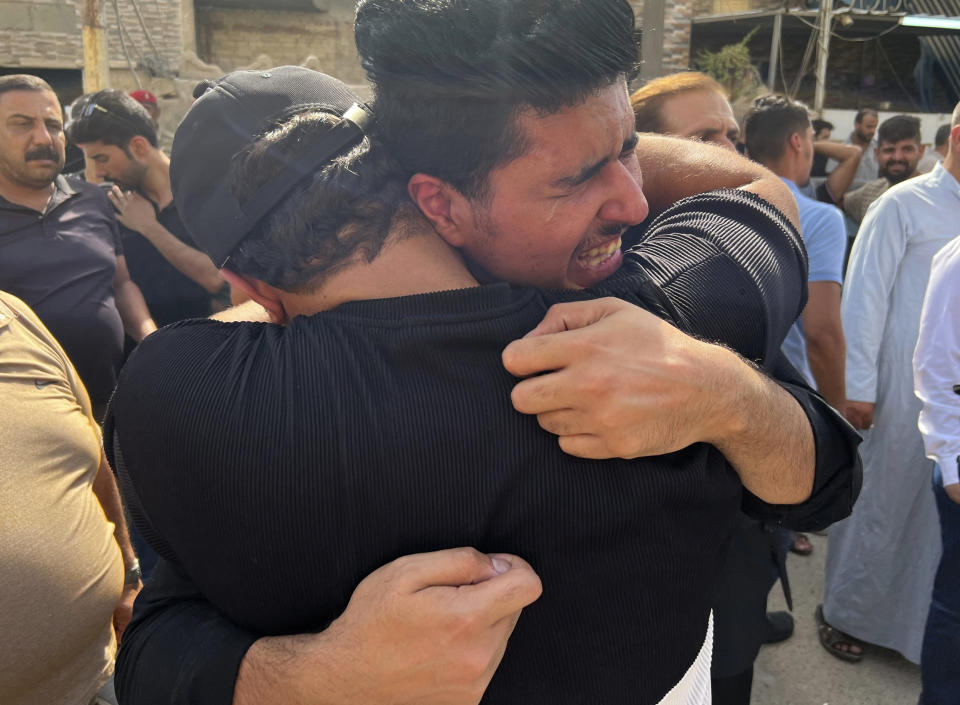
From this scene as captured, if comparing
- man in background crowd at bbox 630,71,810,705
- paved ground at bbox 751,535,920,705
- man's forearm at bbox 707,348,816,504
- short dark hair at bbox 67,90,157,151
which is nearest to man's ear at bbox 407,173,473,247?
man's forearm at bbox 707,348,816,504

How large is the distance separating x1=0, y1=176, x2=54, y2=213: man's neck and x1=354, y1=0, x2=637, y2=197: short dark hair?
2.92m

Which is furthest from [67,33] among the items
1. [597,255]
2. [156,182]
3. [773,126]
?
[597,255]

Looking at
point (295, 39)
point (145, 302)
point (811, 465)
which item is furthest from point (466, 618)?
point (295, 39)

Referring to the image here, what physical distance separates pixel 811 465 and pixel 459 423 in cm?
61

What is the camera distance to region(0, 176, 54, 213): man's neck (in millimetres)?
3297

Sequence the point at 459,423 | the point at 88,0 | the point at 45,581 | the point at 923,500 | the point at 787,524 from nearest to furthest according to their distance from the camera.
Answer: the point at 459,423 → the point at 787,524 → the point at 45,581 → the point at 923,500 → the point at 88,0

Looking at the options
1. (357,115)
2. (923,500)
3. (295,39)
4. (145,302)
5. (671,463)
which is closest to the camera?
(671,463)

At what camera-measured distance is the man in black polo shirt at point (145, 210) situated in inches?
149

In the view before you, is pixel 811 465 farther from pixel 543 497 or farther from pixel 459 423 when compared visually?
pixel 459 423

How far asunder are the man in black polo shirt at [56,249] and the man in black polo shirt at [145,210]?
9.8 inches

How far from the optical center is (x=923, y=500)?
3.16 metres

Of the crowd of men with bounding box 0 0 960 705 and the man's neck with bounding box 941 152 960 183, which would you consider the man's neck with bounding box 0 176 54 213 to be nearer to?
the crowd of men with bounding box 0 0 960 705

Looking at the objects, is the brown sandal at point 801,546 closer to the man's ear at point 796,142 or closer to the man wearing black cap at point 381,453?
the man's ear at point 796,142

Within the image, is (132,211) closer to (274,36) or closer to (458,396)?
(458,396)
